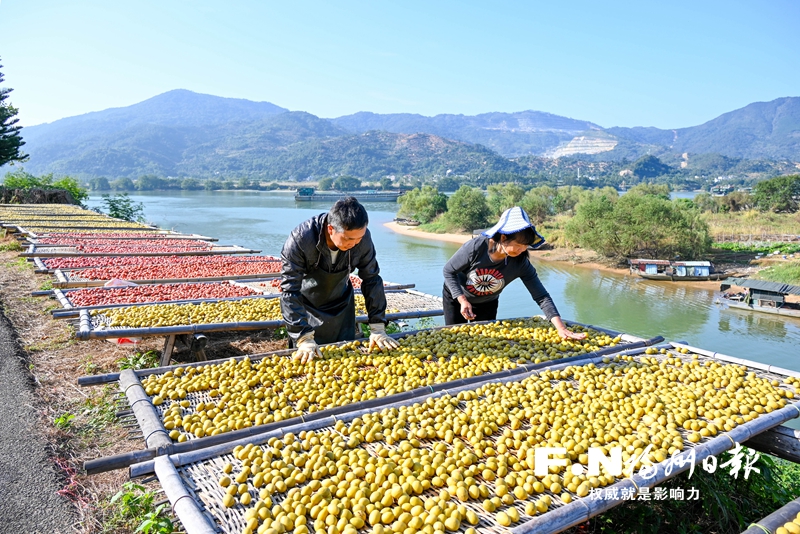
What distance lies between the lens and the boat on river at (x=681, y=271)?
86.7 feet

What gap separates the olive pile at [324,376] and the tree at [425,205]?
47.4 meters

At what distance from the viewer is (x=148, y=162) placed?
181 m

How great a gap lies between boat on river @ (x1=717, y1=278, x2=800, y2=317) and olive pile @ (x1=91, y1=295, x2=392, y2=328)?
20.5m

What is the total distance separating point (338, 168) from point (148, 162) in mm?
70849

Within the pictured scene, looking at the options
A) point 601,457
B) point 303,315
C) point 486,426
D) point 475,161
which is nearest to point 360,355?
point 303,315

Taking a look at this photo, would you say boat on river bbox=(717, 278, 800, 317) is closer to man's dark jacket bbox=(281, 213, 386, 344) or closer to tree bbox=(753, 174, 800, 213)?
man's dark jacket bbox=(281, 213, 386, 344)

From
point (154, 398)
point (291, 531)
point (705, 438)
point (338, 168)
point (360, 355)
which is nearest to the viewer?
point (291, 531)

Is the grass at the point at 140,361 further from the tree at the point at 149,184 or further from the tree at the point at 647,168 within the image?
the tree at the point at 647,168

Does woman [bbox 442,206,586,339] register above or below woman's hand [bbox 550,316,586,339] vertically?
above

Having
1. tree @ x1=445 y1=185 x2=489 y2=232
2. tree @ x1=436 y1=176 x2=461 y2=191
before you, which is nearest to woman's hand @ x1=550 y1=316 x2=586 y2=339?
tree @ x1=445 y1=185 x2=489 y2=232

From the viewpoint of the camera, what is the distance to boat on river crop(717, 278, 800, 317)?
64.5 feet

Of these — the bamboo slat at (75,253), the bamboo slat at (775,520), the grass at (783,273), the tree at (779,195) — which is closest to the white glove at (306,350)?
the bamboo slat at (775,520)

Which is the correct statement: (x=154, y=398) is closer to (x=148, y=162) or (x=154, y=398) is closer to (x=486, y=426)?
(x=486, y=426)

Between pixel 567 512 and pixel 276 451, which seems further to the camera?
pixel 276 451
